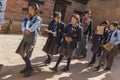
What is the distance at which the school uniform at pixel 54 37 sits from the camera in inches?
251

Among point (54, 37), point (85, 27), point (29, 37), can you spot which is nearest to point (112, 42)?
point (85, 27)

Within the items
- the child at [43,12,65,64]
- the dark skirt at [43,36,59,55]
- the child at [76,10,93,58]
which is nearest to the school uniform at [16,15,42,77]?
the child at [43,12,65,64]

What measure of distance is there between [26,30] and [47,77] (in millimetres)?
1301

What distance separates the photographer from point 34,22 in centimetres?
543

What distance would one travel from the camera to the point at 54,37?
6449 millimetres

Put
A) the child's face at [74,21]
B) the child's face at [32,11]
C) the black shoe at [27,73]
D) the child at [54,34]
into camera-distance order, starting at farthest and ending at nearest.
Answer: the child at [54,34]
the child's face at [74,21]
the black shoe at [27,73]
the child's face at [32,11]

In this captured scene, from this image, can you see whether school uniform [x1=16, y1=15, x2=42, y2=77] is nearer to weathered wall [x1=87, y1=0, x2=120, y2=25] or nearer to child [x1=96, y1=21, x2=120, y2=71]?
child [x1=96, y1=21, x2=120, y2=71]

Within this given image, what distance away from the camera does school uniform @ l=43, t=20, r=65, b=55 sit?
20.9ft

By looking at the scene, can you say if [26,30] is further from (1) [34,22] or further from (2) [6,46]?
(2) [6,46]

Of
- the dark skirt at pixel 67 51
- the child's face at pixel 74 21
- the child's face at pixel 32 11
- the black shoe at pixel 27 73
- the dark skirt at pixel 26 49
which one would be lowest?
the black shoe at pixel 27 73

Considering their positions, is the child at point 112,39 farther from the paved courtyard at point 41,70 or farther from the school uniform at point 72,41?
the school uniform at point 72,41

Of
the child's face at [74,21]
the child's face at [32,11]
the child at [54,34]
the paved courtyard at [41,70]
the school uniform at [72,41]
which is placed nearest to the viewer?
the child's face at [32,11]

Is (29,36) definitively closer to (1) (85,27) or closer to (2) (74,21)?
(2) (74,21)

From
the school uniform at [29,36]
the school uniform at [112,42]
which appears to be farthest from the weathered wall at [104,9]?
the school uniform at [29,36]
